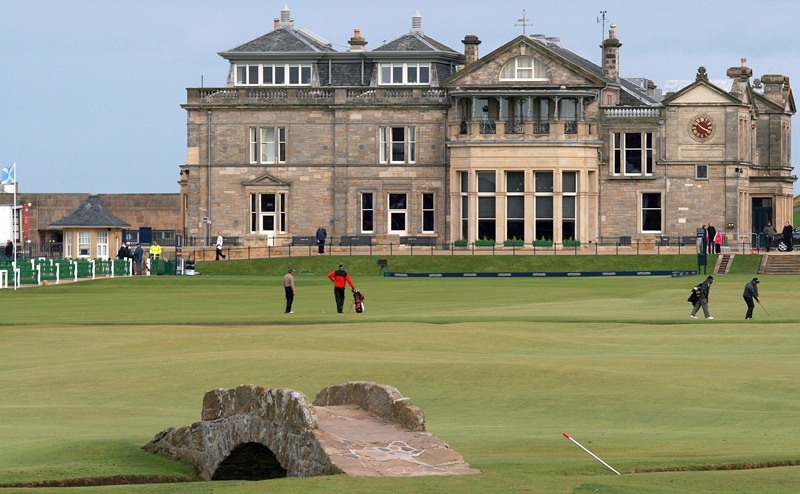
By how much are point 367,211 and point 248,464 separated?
7317cm

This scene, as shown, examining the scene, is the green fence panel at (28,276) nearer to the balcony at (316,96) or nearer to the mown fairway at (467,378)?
the mown fairway at (467,378)

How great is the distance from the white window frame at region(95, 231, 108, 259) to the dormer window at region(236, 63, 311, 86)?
1552cm

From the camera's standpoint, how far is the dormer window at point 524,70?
88.4 meters

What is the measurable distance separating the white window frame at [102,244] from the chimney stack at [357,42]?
2218 cm

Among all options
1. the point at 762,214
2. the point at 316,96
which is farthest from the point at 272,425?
the point at 762,214

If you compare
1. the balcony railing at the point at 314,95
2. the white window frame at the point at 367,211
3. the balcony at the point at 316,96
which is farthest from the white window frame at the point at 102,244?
the white window frame at the point at 367,211

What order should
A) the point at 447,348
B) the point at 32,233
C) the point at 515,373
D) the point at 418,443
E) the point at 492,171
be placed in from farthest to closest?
the point at 32,233 < the point at 492,171 < the point at 447,348 < the point at 515,373 < the point at 418,443

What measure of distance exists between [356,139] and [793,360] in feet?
193

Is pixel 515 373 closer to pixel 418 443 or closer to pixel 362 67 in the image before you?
pixel 418 443

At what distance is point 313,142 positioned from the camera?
90875 millimetres

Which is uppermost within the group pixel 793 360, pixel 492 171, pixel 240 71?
pixel 240 71

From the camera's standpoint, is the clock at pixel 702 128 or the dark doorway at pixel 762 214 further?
the dark doorway at pixel 762 214

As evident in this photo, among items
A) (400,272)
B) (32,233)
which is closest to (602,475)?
(400,272)

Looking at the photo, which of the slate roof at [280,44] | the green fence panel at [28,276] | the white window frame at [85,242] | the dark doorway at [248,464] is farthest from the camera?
the slate roof at [280,44]
